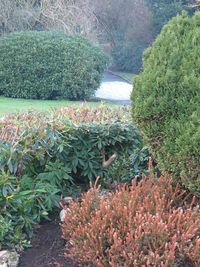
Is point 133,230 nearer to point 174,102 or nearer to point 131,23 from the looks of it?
point 174,102

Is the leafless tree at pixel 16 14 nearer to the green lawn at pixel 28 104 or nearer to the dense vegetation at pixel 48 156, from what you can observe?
the green lawn at pixel 28 104

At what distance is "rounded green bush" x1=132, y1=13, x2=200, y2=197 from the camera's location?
3557 millimetres

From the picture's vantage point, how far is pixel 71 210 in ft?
12.1

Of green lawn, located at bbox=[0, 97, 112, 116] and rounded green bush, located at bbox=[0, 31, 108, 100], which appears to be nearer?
green lawn, located at bbox=[0, 97, 112, 116]

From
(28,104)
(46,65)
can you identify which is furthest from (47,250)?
(46,65)

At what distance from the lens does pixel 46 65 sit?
1619 cm

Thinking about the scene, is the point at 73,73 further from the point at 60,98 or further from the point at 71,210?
the point at 71,210

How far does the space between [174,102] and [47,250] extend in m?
1.53

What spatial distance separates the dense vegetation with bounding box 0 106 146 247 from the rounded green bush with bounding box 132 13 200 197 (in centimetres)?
80

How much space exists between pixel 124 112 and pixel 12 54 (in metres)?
11.6

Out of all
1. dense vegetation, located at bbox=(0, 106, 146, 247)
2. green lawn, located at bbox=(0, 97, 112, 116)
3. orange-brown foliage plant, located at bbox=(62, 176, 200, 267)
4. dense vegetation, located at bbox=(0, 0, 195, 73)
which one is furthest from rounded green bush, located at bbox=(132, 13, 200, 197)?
dense vegetation, located at bbox=(0, 0, 195, 73)

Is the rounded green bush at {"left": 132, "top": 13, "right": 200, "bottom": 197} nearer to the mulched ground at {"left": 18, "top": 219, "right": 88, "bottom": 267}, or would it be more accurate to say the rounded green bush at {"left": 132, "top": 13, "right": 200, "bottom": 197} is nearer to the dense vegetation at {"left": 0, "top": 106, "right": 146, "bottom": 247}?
the dense vegetation at {"left": 0, "top": 106, "right": 146, "bottom": 247}

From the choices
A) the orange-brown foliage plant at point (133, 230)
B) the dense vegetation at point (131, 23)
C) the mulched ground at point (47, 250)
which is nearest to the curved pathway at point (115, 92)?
the dense vegetation at point (131, 23)

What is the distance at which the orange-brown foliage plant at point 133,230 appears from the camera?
310 centimetres
